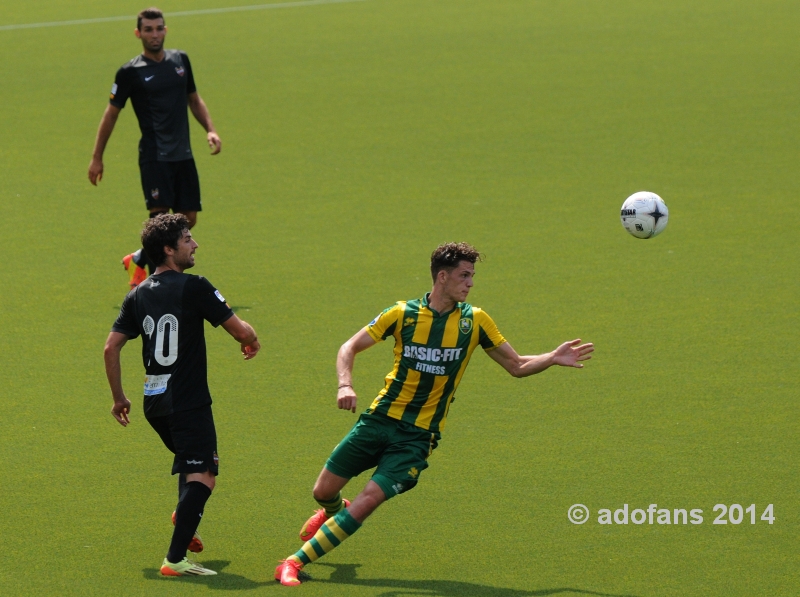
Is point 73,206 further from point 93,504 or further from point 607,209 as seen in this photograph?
point 93,504

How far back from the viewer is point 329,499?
6.83 metres

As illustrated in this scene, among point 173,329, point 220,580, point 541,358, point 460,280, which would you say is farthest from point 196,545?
point 541,358

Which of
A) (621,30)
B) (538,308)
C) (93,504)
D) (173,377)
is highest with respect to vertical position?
(621,30)

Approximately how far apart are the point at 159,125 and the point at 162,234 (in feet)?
17.1

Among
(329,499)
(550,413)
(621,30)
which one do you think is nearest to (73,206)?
(550,413)

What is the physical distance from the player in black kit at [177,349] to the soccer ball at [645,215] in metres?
5.04

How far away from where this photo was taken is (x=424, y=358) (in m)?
6.73

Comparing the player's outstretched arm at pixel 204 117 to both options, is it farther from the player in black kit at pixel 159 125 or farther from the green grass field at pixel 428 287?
the green grass field at pixel 428 287

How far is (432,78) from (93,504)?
14.1 meters

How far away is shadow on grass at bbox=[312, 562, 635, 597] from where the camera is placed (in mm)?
6270

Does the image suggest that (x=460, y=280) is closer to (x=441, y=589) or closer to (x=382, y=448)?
(x=382, y=448)

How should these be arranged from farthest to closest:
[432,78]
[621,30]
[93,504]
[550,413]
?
[621,30]
[432,78]
[550,413]
[93,504]

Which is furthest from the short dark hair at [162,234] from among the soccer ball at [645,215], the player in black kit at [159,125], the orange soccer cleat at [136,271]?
the soccer ball at [645,215]

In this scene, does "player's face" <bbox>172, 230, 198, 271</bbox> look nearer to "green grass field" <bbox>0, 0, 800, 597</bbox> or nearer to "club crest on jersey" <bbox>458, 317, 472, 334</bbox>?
"club crest on jersey" <bbox>458, 317, 472, 334</bbox>
